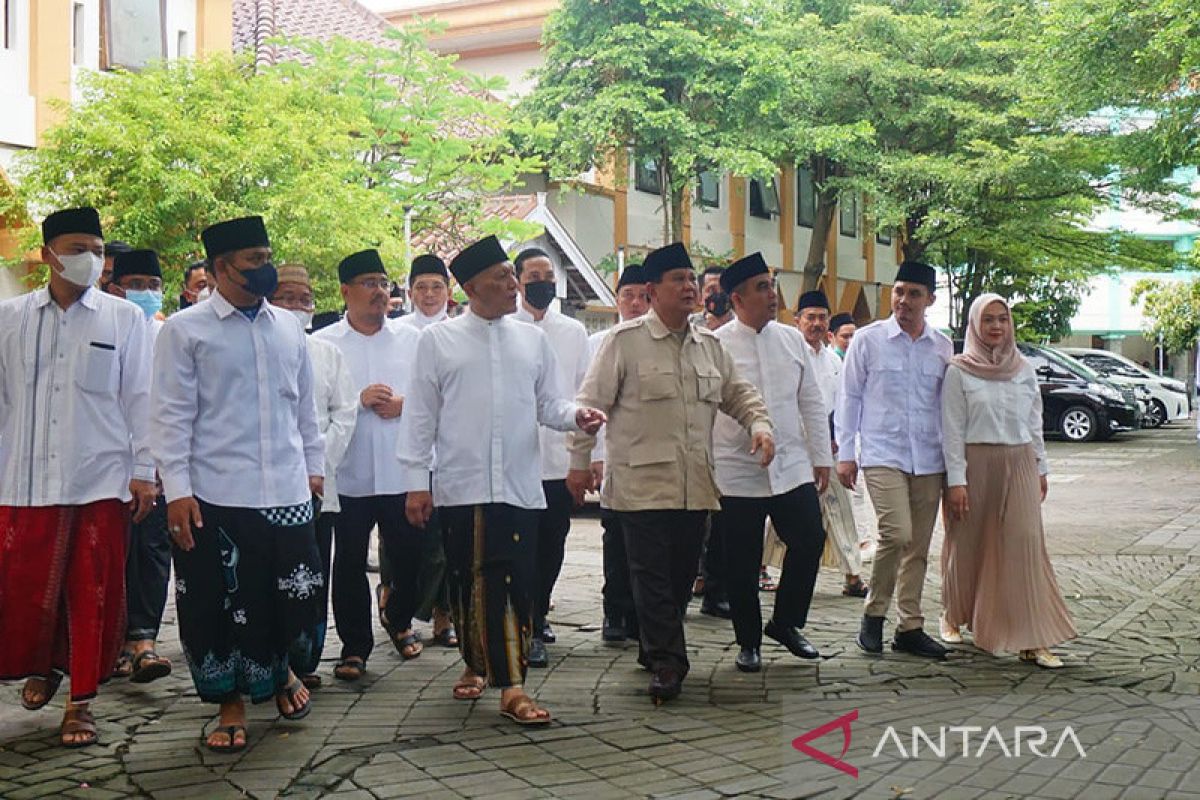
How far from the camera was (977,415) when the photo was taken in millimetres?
7605

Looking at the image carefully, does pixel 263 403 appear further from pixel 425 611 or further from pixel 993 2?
pixel 993 2

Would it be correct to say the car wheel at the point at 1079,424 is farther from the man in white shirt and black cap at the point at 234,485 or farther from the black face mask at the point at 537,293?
the man in white shirt and black cap at the point at 234,485

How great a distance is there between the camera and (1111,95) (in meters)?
22.6

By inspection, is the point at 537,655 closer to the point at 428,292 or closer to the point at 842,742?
the point at 842,742

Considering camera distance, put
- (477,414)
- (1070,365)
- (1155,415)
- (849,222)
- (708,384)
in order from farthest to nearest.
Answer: (849,222)
(1155,415)
(1070,365)
(708,384)
(477,414)

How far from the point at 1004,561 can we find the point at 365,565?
330 cm

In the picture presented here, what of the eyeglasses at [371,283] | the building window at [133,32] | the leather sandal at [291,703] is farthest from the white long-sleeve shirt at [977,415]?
the building window at [133,32]

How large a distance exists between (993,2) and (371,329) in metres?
25.7

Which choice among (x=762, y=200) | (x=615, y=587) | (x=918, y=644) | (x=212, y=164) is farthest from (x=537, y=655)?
(x=762, y=200)

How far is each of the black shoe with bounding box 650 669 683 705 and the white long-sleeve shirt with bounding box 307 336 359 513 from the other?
1874 millimetres

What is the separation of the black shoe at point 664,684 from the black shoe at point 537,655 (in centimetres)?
98

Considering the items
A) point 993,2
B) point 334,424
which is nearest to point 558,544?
point 334,424

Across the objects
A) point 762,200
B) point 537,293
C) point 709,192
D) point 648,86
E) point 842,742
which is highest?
point 648,86

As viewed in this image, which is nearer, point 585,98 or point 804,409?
point 804,409
